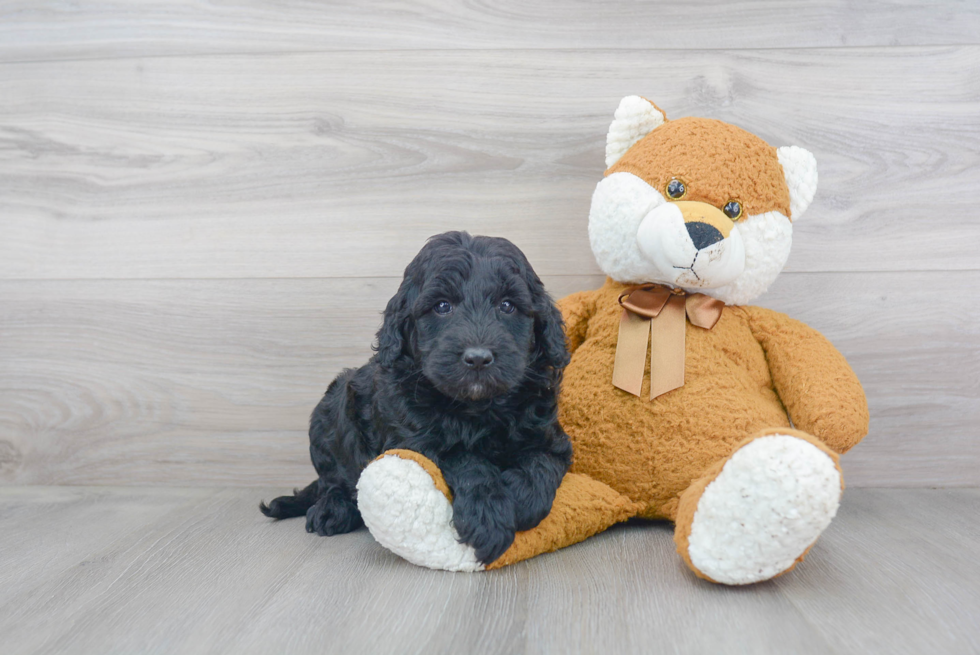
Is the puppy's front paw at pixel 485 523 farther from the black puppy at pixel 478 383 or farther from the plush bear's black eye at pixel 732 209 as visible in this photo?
the plush bear's black eye at pixel 732 209

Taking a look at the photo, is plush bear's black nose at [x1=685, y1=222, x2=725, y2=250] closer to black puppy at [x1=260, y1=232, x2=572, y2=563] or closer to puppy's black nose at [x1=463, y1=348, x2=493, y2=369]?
black puppy at [x1=260, y1=232, x2=572, y2=563]

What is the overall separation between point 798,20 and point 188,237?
159 cm

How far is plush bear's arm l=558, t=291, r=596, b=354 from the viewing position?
4.99 ft

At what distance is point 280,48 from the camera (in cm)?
180

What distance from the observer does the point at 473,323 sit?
1151 mm

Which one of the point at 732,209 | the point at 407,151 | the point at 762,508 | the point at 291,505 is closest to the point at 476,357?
the point at 762,508

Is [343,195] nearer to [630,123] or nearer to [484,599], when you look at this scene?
[630,123]

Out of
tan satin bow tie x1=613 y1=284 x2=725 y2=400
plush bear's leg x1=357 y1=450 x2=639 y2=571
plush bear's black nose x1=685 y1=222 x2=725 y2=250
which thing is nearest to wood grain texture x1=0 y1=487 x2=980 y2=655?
plush bear's leg x1=357 y1=450 x2=639 y2=571

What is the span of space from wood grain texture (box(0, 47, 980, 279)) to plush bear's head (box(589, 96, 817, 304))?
35cm

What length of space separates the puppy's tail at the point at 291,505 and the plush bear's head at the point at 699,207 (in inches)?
31.8

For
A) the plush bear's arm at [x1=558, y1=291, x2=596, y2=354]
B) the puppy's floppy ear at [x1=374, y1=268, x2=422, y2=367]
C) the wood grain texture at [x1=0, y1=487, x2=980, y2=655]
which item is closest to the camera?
the wood grain texture at [x1=0, y1=487, x2=980, y2=655]

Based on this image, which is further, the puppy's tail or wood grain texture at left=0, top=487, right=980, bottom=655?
the puppy's tail

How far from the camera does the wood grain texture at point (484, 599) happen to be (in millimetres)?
930

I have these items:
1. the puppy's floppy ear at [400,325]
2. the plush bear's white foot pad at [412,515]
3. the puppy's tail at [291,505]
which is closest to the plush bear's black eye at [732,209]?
the puppy's floppy ear at [400,325]
